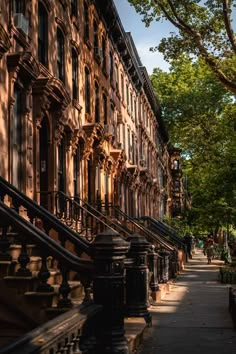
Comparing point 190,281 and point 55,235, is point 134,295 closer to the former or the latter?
point 55,235

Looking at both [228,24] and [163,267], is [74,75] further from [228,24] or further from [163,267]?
[163,267]

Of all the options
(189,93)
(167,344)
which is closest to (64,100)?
(167,344)

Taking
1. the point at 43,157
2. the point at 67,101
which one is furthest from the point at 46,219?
the point at 67,101

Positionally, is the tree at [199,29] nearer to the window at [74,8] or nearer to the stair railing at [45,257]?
the window at [74,8]

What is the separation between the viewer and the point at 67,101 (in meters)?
15.3

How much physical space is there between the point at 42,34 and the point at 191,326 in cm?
912

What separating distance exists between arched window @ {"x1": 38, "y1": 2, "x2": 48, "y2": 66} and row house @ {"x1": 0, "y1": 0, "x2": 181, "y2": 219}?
0.03m

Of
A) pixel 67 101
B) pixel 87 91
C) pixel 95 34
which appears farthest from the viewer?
pixel 95 34

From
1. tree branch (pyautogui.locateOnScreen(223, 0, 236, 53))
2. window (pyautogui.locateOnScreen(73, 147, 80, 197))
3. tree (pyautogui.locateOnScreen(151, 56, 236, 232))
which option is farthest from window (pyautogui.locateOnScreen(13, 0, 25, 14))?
tree (pyautogui.locateOnScreen(151, 56, 236, 232))

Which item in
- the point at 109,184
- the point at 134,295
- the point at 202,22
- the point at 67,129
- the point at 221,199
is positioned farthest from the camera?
the point at 221,199

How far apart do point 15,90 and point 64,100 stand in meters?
2.95

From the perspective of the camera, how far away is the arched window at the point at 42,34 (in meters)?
→ 14.2

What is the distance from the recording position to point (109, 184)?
77.9 ft

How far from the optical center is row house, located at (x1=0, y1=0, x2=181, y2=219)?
38.2 feet
